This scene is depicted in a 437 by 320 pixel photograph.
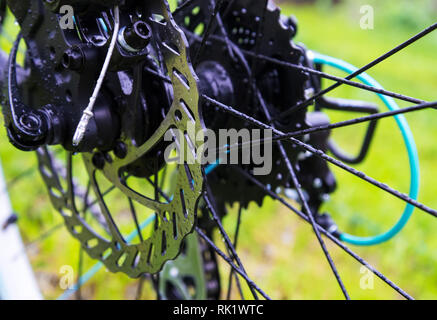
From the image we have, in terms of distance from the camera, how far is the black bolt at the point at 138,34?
0.56 m

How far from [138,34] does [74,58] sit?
4.6 inches

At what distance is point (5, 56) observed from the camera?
3.05 feet

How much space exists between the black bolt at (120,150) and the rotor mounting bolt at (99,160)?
4 cm

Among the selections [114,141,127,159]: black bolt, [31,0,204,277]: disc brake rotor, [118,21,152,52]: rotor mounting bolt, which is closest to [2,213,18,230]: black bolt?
[31,0,204,277]: disc brake rotor

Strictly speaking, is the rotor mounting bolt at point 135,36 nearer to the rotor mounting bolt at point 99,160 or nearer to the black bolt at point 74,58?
the black bolt at point 74,58

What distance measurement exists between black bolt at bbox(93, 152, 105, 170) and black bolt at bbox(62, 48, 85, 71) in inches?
6.7

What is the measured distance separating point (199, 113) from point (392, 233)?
52 centimetres

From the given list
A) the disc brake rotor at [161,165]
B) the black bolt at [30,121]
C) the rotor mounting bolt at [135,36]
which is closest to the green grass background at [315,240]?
the disc brake rotor at [161,165]

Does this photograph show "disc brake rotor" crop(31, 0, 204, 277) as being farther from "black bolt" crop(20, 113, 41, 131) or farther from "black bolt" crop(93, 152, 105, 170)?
"black bolt" crop(20, 113, 41, 131)

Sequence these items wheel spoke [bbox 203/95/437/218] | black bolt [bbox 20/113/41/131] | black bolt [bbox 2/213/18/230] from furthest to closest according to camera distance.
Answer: black bolt [bbox 2/213/18/230] < black bolt [bbox 20/113/41/131] < wheel spoke [bbox 203/95/437/218]

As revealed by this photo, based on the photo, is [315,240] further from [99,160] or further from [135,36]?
[135,36]

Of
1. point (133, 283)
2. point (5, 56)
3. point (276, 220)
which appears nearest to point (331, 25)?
point (276, 220)

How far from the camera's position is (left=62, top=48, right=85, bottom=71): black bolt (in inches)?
24.4
